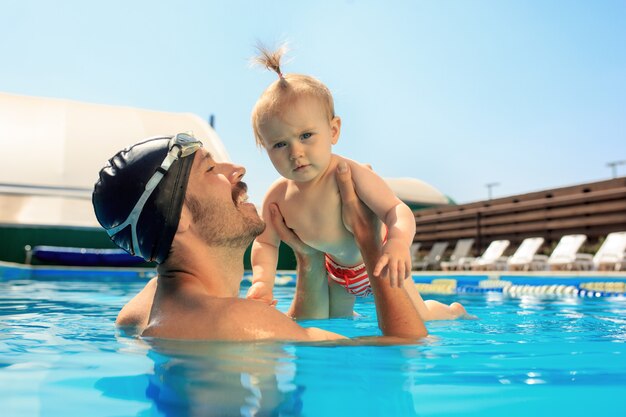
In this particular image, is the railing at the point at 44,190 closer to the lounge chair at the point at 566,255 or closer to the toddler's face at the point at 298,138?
the lounge chair at the point at 566,255

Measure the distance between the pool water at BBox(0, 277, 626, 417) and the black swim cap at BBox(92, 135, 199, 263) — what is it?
1.32 ft

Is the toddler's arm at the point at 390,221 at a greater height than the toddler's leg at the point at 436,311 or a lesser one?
greater

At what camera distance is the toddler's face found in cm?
291

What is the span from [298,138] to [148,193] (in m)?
0.91

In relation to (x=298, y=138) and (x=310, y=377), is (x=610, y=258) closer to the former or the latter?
(x=298, y=138)

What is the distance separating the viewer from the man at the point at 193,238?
6.97ft

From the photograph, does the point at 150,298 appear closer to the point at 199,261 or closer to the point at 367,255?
the point at 199,261

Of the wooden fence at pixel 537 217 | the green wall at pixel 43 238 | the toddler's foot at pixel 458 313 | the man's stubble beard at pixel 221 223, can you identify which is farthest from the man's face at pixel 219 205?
the green wall at pixel 43 238

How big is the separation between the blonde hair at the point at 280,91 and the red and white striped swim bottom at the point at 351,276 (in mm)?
968

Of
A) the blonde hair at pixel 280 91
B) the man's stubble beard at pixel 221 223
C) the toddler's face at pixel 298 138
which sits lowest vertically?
the man's stubble beard at pixel 221 223

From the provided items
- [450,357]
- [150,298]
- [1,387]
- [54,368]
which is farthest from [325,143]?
[1,387]

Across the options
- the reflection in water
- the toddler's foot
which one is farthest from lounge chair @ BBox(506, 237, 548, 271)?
the reflection in water

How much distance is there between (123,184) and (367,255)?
44.5 inches

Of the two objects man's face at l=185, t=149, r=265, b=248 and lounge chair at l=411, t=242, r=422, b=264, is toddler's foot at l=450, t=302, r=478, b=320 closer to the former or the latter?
man's face at l=185, t=149, r=265, b=248
